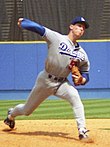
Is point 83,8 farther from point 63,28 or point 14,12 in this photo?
point 14,12

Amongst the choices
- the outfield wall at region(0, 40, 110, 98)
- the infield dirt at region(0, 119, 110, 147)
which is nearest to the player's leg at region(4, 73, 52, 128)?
the infield dirt at region(0, 119, 110, 147)

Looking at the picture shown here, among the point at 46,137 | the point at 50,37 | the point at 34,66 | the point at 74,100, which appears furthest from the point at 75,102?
the point at 34,66

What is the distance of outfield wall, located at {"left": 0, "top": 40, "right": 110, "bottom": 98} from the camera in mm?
16062

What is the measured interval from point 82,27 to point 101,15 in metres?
10.9

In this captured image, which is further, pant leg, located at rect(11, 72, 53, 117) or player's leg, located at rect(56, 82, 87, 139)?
pant leg, located at rect(11, 72, 53, 117)

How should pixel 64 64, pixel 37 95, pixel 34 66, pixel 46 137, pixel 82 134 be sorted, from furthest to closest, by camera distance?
1. pixel 34 66
2. pixel 37 95
3. pixel 46 137
4. pixel 64 64
5. pixel 82 134

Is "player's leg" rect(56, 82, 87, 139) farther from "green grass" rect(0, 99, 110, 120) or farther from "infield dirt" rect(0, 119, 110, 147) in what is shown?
"green grass" rect(0, 99, 110, 120)

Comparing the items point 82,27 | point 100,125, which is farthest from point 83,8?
point 82,27

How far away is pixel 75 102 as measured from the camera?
252 inches

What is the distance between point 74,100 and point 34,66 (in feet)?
32.0

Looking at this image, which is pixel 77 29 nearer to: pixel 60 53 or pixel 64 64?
pixel 60 53

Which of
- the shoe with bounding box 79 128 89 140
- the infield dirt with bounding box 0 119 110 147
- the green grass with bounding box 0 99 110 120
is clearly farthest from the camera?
the green grass with bounding box 0 99 110 120

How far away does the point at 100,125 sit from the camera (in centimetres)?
859

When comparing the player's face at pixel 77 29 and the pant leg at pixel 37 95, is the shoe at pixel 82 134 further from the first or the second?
the player's face at pixel 77 29
